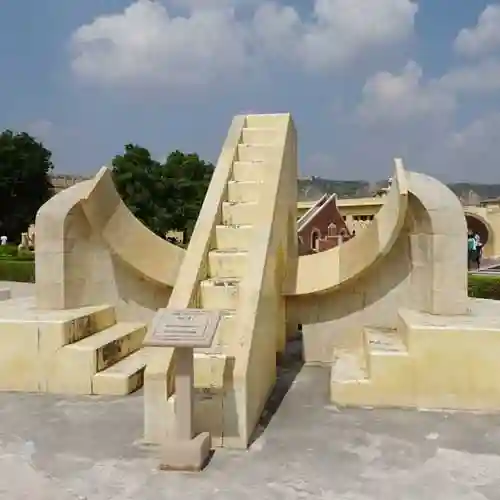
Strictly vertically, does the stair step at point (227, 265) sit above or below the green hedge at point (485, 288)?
above

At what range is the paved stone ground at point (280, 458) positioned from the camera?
3738 mm

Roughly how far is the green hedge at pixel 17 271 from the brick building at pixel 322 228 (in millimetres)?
8299

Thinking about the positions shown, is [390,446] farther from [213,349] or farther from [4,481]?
[4,481]

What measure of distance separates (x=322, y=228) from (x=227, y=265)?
16.9m

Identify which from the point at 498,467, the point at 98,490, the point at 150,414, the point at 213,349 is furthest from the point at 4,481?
the point at 498,467

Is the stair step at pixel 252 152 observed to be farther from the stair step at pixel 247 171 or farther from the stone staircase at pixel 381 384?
the stone staircase at pixel 381 384

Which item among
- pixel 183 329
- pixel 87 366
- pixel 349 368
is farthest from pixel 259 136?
pixel 183 329

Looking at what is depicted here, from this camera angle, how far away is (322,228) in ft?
74.9

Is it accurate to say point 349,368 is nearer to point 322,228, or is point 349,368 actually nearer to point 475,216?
point 322,228

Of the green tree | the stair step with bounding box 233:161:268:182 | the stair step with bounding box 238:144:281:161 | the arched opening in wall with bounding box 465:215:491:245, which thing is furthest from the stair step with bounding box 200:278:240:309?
the green tree

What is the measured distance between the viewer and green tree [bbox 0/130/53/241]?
1444 inches

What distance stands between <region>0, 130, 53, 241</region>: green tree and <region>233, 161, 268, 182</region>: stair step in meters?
32.0

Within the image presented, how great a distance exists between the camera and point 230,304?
18.9ft

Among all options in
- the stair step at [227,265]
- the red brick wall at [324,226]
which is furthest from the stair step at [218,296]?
the red brick wall at [324,226]
